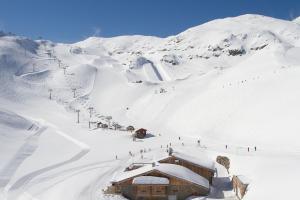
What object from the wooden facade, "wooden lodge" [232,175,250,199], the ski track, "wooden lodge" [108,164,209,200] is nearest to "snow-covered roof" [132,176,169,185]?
"wooden lodge" [108,164,209,200]

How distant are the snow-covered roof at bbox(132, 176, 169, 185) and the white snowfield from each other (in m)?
2.83

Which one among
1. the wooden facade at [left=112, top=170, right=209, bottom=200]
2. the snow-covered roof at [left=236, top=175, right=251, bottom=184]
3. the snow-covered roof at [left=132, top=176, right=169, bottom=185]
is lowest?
the wooden facade at [left=112, top=170, right=209, bottom=200]

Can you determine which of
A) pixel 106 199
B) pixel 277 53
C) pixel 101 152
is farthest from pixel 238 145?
pixel 277 53

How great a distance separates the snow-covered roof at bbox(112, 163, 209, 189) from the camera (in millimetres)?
45312

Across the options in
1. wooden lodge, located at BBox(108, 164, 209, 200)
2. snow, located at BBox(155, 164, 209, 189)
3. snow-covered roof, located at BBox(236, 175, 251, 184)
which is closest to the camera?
snow-covered roof, located at BBox(236, 175, 251, 184)

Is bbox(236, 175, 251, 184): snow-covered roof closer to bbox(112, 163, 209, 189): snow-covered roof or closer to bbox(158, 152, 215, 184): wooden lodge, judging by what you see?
bbox(112, 163, 209, 189): snow-covered roof

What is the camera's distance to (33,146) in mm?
72188

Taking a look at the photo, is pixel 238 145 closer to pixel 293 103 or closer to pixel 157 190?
pixel 293 103

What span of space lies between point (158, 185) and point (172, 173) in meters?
2.06

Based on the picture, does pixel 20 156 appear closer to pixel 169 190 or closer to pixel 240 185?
pixel 169 190

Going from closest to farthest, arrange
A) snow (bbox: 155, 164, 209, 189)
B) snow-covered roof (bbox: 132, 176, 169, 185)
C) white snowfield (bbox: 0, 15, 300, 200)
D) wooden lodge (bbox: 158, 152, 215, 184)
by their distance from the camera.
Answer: snow-covered roof (bbox: 132, 176, 169, 185) < snow (bbox: 155, 164, 209, 189) < white snowfield (bbox: 0, 15, 300, 200) < wooden lodge (bbox: 158, 152, 215, 184)

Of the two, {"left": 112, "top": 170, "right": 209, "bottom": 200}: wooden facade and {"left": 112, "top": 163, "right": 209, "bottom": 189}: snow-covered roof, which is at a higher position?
{"left": 112, "top": 163, "right": 209, "bottom": 189}: snow-covered roof

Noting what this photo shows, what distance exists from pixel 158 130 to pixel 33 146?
26.0 metres

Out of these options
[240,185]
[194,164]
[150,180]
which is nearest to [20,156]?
[150,180]
